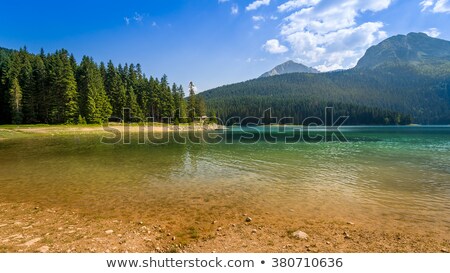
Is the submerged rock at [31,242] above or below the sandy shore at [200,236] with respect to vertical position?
above

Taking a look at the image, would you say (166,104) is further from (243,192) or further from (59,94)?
(243,192)

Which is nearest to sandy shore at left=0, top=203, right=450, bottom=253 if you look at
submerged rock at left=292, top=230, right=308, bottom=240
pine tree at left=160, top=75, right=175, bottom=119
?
submerged rock at left=292, top=230, right=308, bottom=240

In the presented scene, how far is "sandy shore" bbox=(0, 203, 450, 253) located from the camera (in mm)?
7988

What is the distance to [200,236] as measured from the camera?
903 cm

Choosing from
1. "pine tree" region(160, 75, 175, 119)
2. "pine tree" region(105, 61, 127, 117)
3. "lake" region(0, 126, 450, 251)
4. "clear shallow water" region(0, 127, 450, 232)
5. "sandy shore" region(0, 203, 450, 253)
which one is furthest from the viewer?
"pine tree" region(160, 75, 175, 119)

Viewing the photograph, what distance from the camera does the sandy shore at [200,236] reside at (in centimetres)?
799

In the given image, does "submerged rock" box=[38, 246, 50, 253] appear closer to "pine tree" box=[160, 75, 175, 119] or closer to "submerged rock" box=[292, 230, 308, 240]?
"submerged rock" box=[292, 230, 308, 240]

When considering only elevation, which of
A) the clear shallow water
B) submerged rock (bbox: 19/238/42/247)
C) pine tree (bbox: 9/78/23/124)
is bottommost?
the clear shallow water

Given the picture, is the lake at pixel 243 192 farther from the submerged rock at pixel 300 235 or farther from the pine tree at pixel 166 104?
the pine tree at pixel 166 104

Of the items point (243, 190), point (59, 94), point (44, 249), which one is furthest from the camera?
point (59, 94)

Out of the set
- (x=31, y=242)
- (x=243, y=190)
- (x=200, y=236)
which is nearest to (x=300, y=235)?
(x=200, y=236)

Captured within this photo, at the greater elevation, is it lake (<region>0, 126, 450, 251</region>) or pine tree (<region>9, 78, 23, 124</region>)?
pine tree (<region>9, 78, 23, 124</region>)

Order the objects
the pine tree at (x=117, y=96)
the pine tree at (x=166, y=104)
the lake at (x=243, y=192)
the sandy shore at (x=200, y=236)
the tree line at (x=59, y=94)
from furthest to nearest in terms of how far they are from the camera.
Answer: the pine tree at (x=166, y=104) → the pine tree at (x=117, y=96) → the tree line at (x=59, y=94) → the lake at (x=243, y=192) → the sandy shore at (x=200, y=236)

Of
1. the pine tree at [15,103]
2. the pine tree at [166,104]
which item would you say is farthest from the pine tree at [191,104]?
the pine tree at [15,103]
